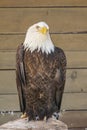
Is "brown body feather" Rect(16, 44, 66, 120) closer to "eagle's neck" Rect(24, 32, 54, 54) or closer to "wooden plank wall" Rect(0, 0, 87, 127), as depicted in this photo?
"eagle's neck" Rect(24, 32, 54, 54)

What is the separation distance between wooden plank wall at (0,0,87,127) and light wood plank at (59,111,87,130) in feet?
0.24

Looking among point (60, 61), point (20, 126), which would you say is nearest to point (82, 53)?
point (60, 61)

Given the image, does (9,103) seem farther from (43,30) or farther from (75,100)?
(43,30)

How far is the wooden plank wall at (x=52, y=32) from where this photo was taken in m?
5.33

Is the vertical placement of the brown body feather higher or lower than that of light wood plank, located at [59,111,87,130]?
higher

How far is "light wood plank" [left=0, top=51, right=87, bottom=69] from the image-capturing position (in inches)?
210

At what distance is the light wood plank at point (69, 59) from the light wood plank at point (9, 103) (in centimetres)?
24

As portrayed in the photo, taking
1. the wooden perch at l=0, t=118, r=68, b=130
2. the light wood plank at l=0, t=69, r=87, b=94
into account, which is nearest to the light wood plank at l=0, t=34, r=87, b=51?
the light wood plank at l=0, t=69, r=87, b=94

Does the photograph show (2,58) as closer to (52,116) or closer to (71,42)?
(71,42)

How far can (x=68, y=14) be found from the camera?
5.36 metres

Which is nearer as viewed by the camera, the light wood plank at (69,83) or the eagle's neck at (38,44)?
the eagle's neck at (38,44)

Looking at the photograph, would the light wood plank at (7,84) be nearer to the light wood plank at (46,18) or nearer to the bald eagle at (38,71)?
the light wood plank at (46,18)

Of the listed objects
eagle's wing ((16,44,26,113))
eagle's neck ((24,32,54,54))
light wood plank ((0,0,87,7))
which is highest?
light wood plank ((0,0,87,7))

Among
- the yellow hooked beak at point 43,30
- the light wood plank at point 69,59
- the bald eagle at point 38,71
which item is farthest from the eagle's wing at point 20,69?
the light wood plank at point 69,59
